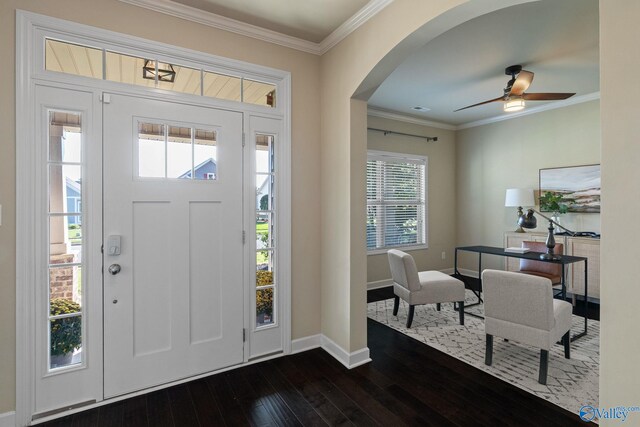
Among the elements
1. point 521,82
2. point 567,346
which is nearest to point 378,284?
point 567,346

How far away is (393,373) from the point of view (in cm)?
260

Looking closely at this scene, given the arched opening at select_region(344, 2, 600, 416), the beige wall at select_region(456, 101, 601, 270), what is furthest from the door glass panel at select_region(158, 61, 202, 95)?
the beige wall at select_region(456, 101, 601, 270)

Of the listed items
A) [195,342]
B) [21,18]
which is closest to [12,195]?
[21,18]

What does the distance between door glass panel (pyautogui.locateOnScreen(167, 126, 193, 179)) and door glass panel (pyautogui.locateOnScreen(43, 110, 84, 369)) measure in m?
0.55

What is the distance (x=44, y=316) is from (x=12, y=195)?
79 centimetres

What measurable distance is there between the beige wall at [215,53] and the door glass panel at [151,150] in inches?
26.2

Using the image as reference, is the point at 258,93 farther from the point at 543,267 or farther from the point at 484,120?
the point at 484,120

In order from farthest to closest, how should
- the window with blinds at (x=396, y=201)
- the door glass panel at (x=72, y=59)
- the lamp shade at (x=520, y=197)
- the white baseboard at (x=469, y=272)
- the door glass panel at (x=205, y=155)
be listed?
the white baseboard at (x=469, y=272), the window with blinds at (x=396, y=201), the lamp shade at (x=520, y=197), the door glass panel at (x=205, y=155), the door glass panel at (x=72, y=59)

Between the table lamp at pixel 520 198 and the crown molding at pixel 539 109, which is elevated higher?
the crown molding at pixel 539 109

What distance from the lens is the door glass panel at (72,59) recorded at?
2.07m

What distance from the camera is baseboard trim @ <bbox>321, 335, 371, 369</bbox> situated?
270cm

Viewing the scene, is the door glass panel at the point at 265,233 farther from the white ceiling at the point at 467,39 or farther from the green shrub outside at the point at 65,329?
the green shrub outside at the point at 65,329

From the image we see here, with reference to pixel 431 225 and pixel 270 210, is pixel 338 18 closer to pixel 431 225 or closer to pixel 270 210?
pixel 270 210

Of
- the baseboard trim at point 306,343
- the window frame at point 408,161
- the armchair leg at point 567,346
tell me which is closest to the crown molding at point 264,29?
the window frame at point 408,161
